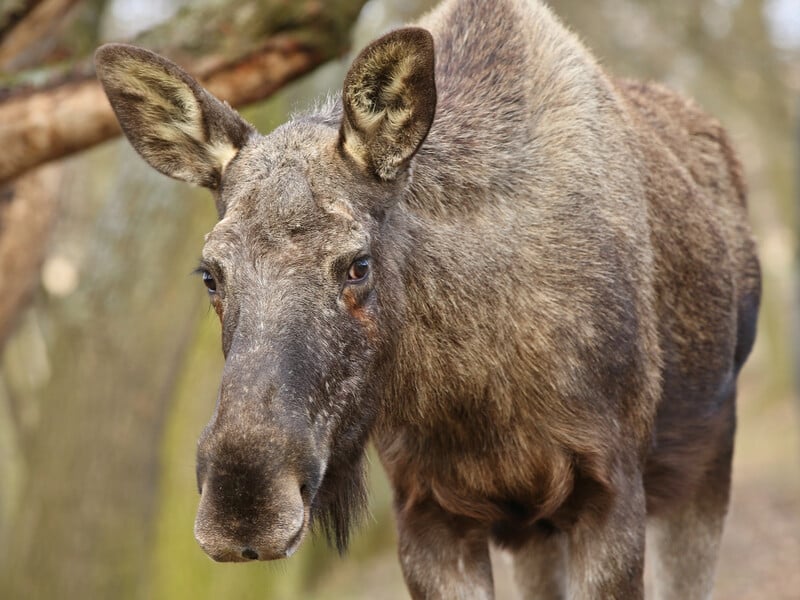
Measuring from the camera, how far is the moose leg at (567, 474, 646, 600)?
5973mm

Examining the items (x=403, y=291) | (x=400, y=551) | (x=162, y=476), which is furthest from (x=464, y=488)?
(x=162, y=476)

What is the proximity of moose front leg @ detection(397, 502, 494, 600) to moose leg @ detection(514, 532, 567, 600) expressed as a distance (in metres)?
1.31

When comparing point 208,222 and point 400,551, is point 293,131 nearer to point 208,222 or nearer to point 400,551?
point 400,551

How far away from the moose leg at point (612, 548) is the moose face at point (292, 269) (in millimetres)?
1127

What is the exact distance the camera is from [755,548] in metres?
15.4

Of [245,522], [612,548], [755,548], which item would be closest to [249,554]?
[245,522]

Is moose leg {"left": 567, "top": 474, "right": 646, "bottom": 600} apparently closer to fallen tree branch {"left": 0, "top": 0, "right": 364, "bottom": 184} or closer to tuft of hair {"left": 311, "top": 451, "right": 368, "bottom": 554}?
tuft of hair {"left": 311, "top": 451, "right": 368, "bottom": 554}

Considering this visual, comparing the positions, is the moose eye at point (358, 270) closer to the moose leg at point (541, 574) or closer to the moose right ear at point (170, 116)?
the moose right ear at point (170, 116)

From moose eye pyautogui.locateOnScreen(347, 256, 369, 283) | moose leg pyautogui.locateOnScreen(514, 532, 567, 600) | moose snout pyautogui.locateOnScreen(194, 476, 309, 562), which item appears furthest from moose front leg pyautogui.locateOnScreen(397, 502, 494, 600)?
moose snout pyautogui.locateOnScreen(194, 476, 309, 562)

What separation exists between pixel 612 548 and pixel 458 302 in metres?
1.38

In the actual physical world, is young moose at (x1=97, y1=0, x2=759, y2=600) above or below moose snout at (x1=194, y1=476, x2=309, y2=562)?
above

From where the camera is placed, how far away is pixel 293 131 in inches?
218

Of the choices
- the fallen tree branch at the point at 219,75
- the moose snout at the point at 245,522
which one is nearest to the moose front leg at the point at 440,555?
the moose snout at the point at 245,522

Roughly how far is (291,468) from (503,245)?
5.86ft
